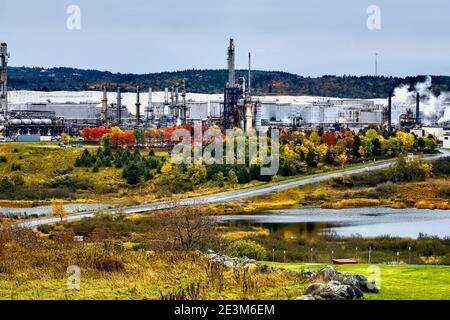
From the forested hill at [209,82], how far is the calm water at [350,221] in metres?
92.6

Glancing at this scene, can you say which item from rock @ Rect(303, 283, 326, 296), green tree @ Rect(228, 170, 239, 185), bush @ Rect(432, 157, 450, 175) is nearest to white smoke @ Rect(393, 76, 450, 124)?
bush @ Rect(432, 157, 450, 175)

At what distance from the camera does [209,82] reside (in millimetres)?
156125

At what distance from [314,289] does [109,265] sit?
188 inches

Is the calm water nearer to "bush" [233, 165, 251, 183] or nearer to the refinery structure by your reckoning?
"bush" [233, 165, 251, 183]

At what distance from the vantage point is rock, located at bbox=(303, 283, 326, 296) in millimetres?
13216

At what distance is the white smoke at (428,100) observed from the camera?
11144 centimetres

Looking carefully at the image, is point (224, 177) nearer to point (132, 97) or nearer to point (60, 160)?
point (60, 160)

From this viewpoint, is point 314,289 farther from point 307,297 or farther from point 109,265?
point 109,265

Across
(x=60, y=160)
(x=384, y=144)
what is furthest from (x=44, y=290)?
A: (x=384, y=144)

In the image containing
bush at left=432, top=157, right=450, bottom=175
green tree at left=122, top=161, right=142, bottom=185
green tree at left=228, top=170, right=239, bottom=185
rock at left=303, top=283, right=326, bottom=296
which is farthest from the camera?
bush at left=432, top=157, right=450, bottom=175

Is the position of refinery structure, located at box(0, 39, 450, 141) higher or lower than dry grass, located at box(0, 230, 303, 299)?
higher

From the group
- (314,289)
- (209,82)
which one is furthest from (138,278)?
(209,82)

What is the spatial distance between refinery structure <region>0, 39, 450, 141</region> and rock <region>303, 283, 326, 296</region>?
56958 millimetres
